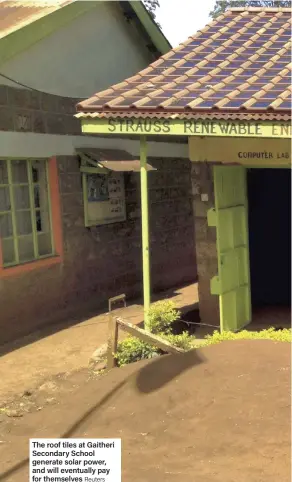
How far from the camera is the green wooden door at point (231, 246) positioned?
7.79m

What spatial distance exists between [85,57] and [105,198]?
2.53 metres

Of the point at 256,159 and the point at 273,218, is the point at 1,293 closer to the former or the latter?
the point at 256,159

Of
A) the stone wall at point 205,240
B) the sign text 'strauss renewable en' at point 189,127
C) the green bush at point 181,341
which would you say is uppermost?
the sign text 'strauss renewable en' at point 189,127

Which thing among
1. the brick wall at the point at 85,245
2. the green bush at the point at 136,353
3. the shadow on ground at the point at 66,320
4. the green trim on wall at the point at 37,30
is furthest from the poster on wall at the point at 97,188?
the green bush at the point at 136,353

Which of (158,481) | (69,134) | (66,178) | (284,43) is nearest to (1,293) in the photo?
(66,178)

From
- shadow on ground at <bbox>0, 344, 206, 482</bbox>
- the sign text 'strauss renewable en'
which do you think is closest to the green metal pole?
the sign text 'strauss renewable en'

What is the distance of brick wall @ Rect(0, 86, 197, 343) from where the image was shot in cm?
857

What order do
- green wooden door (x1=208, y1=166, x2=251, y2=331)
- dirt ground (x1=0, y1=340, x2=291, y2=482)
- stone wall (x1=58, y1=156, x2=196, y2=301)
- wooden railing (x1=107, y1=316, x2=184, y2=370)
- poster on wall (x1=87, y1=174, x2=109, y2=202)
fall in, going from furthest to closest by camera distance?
poster on wall (x1=87, y1=174, x2=109, y2=202), stone wall (x1=58, y1=156, x2=196, y2=301), green wooden door (x1=208, y1=166, x2=251, y2=331), wooden railing (x1=107, y1=316, x2=184, y2=370), dirt ground (x1=0, y1=340, x2=291, y2=482)

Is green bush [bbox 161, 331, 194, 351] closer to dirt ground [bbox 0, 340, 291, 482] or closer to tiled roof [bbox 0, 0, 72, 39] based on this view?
dirt ground [bbox 0, 340, 291, 482]

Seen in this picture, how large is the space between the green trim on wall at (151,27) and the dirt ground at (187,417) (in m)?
7.28

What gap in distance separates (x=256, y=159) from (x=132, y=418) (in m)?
3.93

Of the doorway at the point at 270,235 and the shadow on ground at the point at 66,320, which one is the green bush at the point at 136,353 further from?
the doorway at the point at 270,235

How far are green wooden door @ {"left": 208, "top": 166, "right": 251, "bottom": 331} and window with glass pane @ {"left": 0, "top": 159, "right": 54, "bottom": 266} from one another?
289cm

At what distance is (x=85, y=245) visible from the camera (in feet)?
32.4
